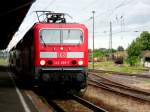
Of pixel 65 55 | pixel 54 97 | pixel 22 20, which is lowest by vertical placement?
pixel 54 97

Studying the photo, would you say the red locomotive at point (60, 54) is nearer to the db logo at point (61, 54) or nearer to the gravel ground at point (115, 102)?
the db logo at point (61, 54)

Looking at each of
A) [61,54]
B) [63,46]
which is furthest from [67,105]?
[63,46]

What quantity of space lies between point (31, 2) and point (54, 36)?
1075 cm

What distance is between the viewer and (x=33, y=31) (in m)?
19.5

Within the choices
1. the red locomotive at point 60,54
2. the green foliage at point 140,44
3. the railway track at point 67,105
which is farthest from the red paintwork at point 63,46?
the green foliage at point 140,44

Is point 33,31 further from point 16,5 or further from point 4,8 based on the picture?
point 4,8

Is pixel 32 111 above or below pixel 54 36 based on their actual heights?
below

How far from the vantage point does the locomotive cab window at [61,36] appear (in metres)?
19.1

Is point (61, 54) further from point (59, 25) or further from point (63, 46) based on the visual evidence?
point (59, 25)

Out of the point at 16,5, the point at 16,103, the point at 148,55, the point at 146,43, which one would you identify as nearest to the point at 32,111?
the point at 16,103

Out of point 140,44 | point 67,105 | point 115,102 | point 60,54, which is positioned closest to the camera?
point 67,105

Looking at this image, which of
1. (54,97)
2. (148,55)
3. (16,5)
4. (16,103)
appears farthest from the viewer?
(148,55)

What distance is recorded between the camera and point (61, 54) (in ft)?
62.2

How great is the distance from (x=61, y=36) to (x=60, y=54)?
0.78 m
